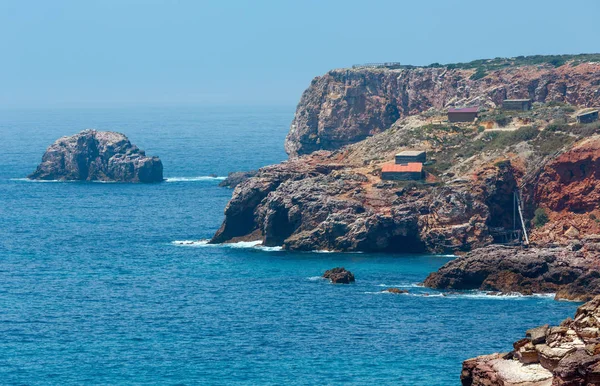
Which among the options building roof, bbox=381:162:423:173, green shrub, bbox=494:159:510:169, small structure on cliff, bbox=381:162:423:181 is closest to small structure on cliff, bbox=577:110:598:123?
green shrub, bbox=494:159:510:169

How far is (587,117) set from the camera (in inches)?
7269

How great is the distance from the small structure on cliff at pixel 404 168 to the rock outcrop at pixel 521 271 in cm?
3660

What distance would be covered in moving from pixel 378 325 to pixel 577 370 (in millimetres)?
62501

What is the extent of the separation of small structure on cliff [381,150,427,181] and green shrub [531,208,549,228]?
18156 mm

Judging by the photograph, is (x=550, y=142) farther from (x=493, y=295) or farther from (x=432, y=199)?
(x=493, y=295)

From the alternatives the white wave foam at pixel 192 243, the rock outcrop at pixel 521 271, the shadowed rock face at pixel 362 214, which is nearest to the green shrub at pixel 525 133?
the shadowed rock face at pixel 362 214

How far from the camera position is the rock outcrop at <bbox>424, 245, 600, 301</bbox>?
129 metres

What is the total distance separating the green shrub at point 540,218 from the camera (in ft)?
524

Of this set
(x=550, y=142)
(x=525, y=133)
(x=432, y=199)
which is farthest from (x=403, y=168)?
(x=550, y=142)

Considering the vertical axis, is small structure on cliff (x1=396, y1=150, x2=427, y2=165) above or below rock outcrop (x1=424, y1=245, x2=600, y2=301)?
above

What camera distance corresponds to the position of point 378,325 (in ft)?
384

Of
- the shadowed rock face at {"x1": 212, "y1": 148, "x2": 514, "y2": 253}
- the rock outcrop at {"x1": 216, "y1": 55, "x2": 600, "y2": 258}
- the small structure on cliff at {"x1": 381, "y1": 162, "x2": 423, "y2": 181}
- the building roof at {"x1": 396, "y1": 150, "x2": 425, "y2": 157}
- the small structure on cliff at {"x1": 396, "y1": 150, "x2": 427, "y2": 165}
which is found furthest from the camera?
the building roof at {"x1": 396, "y1": 150, "x2": 425, "y2": 157}

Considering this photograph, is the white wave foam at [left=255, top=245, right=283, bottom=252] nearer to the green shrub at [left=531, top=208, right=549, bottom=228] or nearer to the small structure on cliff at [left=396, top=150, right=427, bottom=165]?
the small structure on cliff at [left=396, top=150, right=427, bottom=165]

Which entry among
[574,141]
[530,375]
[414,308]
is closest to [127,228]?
[574,141]
